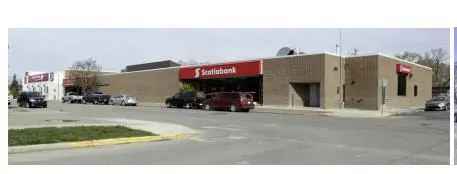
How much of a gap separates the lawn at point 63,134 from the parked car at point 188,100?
76.3 feet

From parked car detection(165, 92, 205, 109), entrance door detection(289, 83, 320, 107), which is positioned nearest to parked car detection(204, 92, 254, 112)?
parked car detection(165, 92, 205, 109)

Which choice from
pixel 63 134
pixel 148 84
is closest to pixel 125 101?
pixel 148 84

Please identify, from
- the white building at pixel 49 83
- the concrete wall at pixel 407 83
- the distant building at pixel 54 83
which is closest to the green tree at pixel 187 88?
the concrete wall at pixel 407 83

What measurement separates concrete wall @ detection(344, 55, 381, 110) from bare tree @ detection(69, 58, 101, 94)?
149 ft

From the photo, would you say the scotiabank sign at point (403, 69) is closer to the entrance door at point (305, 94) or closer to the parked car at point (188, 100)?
the entrance door at point (305, 94)

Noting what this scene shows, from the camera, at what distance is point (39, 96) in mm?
41875

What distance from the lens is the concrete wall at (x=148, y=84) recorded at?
54.2 meters

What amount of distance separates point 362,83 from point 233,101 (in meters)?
11.6

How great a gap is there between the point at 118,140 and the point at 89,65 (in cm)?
6864

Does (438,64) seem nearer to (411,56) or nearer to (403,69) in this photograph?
(411,56)

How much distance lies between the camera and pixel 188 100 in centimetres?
4078

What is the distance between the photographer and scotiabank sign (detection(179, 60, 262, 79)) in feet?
143
